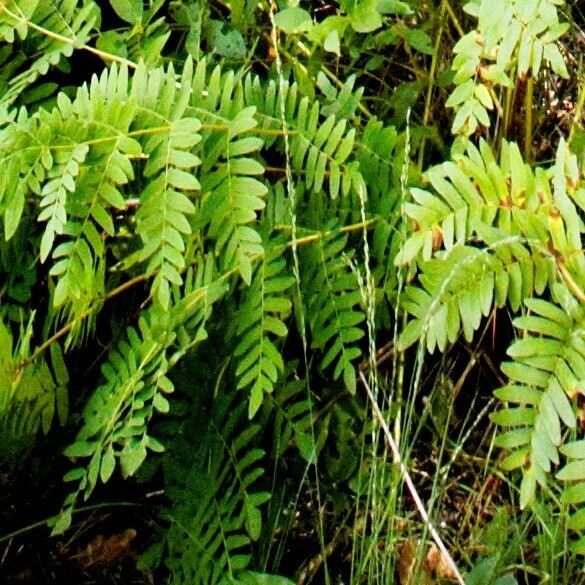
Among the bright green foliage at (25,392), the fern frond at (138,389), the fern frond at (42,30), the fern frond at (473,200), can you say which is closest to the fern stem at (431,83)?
the fern frond at (473,200)

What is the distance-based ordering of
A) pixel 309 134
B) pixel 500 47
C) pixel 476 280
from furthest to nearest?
pixel 309 134
pixel 500 47
pixel 476 280

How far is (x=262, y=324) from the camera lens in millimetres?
1762

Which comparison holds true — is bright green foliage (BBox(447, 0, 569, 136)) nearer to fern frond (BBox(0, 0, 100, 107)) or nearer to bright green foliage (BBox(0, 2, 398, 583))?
bright green foliage (BBox(0, 2, 398, 583))

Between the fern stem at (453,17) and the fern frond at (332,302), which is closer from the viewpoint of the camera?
the fern frond at (332,302)

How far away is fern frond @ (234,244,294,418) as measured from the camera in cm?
174

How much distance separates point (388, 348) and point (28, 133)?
2.56 ft

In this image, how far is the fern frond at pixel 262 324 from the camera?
1739 mm

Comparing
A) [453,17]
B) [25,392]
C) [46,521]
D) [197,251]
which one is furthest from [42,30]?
[46,521]

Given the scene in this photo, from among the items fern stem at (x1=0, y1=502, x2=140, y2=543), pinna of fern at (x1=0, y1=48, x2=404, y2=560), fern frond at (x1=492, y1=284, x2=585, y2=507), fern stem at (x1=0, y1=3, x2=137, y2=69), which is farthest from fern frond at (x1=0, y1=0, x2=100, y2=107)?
fern frond at (x1=492, y1=284, x2=585, y2=507)

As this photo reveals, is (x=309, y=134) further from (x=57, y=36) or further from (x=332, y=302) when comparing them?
(x=57, y=36)

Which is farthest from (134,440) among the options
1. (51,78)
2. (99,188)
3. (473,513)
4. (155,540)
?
(51,78)

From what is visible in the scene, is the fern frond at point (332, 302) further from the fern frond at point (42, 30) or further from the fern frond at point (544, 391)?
the fern frond at point (42, 30)

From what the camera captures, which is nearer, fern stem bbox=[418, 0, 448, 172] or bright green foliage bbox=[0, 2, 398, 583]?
bright green foliage bbox=[0, 2, 398, 583]

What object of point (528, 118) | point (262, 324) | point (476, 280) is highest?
point (528, 118)
